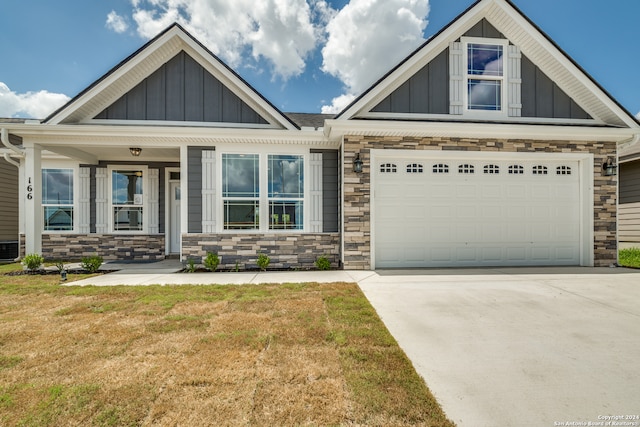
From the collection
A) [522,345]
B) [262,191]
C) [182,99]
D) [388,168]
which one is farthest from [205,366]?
[182,99]

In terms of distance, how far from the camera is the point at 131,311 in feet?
12.6

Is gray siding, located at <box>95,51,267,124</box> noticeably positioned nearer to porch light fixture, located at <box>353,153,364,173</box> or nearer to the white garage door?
porch light fixture, located at <box>353,153,364,173</box>

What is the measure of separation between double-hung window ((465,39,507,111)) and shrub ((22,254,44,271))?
440 inches

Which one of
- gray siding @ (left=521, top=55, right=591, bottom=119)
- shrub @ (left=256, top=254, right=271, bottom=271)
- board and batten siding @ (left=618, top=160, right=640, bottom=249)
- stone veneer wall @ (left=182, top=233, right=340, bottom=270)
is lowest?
shrub @ (left=256, top=254, right=271, bottom=271)

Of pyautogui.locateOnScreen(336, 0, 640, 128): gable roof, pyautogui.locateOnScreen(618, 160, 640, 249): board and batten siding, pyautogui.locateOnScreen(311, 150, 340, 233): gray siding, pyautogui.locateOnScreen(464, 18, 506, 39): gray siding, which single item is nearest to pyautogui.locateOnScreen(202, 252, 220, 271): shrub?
pyautogui.locateOnScreen(311, 150, 340, 233): gray siding

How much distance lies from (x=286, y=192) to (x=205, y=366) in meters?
5.20

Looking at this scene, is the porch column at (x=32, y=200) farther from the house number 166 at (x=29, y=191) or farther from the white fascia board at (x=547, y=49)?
the white fascia board at (x=547, y=49)

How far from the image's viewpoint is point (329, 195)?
7.29 metres

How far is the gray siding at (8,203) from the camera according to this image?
375 inches

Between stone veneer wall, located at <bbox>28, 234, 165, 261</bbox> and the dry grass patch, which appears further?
stone veneer wall, located at <bbox>28, 234, 165, 261</bbox>

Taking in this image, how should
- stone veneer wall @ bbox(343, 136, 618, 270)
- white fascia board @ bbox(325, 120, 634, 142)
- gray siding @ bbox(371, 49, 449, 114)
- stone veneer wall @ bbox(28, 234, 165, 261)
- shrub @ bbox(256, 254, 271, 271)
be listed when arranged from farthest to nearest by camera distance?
stone veneer wall @ bbox(28, 234, 165, 261) → gray siding @ bbox(371, 49, 449, 114) → shrub @ bbox(256, 254, 271, 271) → stone veneer wall @ bbox(343, 136, 618, 270) → white fascia board @ bbox(325, 120, 634, 142)

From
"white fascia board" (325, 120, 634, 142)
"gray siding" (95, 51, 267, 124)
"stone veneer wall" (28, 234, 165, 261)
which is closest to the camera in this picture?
"white fascia board" (325, 120, 634, 142)

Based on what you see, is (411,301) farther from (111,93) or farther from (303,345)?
(111,93)

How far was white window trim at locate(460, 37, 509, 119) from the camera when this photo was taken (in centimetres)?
706
